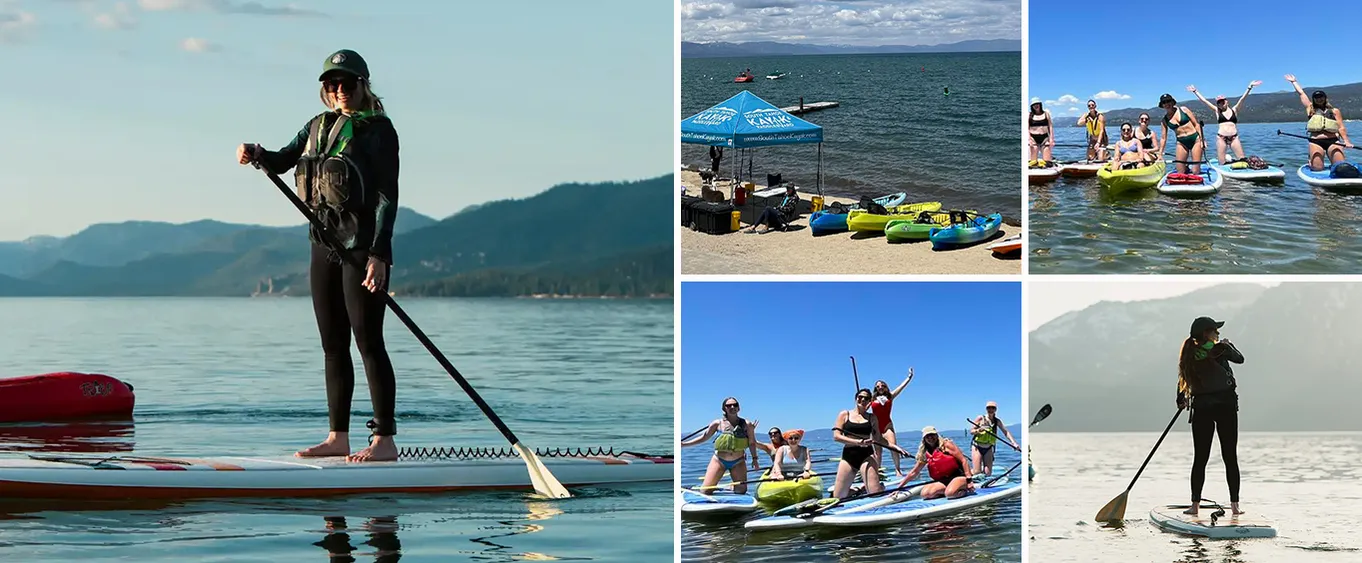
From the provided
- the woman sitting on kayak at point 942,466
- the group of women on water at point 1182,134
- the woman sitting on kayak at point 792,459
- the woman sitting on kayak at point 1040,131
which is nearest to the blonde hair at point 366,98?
the woman sitting on kayak at point 792,459

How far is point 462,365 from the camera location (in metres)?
24.4

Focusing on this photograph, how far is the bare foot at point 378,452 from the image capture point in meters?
7.94

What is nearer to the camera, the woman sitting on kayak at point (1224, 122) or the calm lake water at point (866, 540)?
the calm lake water at point (866, 540)

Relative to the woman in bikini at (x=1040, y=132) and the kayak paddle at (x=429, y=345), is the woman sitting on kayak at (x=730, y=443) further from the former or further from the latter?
the woman in bikini at (x=1040, y=132)

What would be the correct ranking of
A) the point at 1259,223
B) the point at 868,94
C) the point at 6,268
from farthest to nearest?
1. the point at 6,268
2. the point at 868,94
3. the point at 1259,223

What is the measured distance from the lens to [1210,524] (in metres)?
6.84

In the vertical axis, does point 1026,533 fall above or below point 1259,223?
below

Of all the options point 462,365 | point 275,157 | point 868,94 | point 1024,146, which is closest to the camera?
point 1024,146

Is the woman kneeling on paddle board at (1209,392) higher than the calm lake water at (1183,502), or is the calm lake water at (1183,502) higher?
the woman kneeling on paddle board at (1209,392)

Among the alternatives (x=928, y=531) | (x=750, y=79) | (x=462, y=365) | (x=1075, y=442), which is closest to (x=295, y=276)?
(x=750, y=79)

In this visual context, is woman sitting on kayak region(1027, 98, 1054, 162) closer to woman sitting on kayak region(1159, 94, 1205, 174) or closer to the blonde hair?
woman sitting on kayak region(1159, 94, 1205, 174)

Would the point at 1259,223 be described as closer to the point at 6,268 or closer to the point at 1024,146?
the point at 1024,146

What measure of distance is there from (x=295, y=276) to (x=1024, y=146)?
96417 mm

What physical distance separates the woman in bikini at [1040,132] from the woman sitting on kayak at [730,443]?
198 inches
